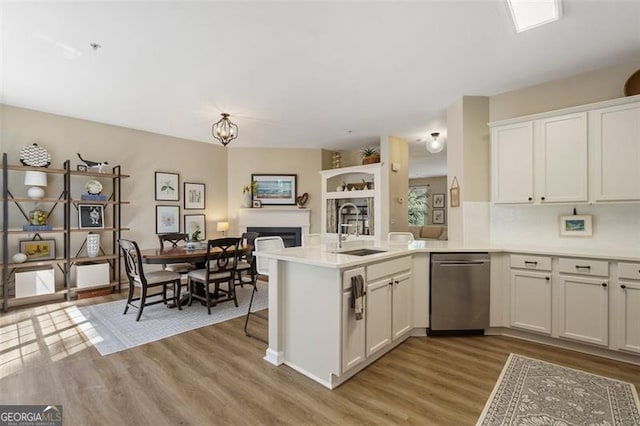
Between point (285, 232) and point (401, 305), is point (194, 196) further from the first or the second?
point (401, 305)

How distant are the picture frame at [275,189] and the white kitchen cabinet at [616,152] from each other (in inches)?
193

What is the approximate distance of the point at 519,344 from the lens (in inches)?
115

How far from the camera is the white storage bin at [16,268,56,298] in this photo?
3.92 meters

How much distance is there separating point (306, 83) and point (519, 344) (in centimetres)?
355

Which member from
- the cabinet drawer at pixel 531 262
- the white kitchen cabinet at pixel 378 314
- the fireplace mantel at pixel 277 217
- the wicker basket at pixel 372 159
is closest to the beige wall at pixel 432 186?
the wicker basket at pixel 372 159

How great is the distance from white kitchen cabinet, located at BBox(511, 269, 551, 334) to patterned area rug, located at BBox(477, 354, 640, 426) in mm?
494

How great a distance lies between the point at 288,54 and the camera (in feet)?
8.91

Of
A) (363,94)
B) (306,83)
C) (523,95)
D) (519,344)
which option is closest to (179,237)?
(306,83)

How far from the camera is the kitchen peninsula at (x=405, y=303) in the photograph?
2.23 m

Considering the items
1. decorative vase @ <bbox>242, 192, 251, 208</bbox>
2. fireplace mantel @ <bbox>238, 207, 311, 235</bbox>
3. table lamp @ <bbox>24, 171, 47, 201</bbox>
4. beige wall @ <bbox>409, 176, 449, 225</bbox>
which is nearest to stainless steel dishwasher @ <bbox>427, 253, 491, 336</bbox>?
fireplace mantel @ <bbox>238, 207, 311, 235</bbox>

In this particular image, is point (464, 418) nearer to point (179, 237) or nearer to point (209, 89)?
point (209, 89)

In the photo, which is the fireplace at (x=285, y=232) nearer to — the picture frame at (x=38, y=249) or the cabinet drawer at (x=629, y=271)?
the picture frame at (x=38, y=249)

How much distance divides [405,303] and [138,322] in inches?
121

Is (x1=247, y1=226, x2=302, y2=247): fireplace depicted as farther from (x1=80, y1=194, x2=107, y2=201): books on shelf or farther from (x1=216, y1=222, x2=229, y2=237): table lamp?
(x1=80, y1=194, x2=107, y2=201): books on shelf
